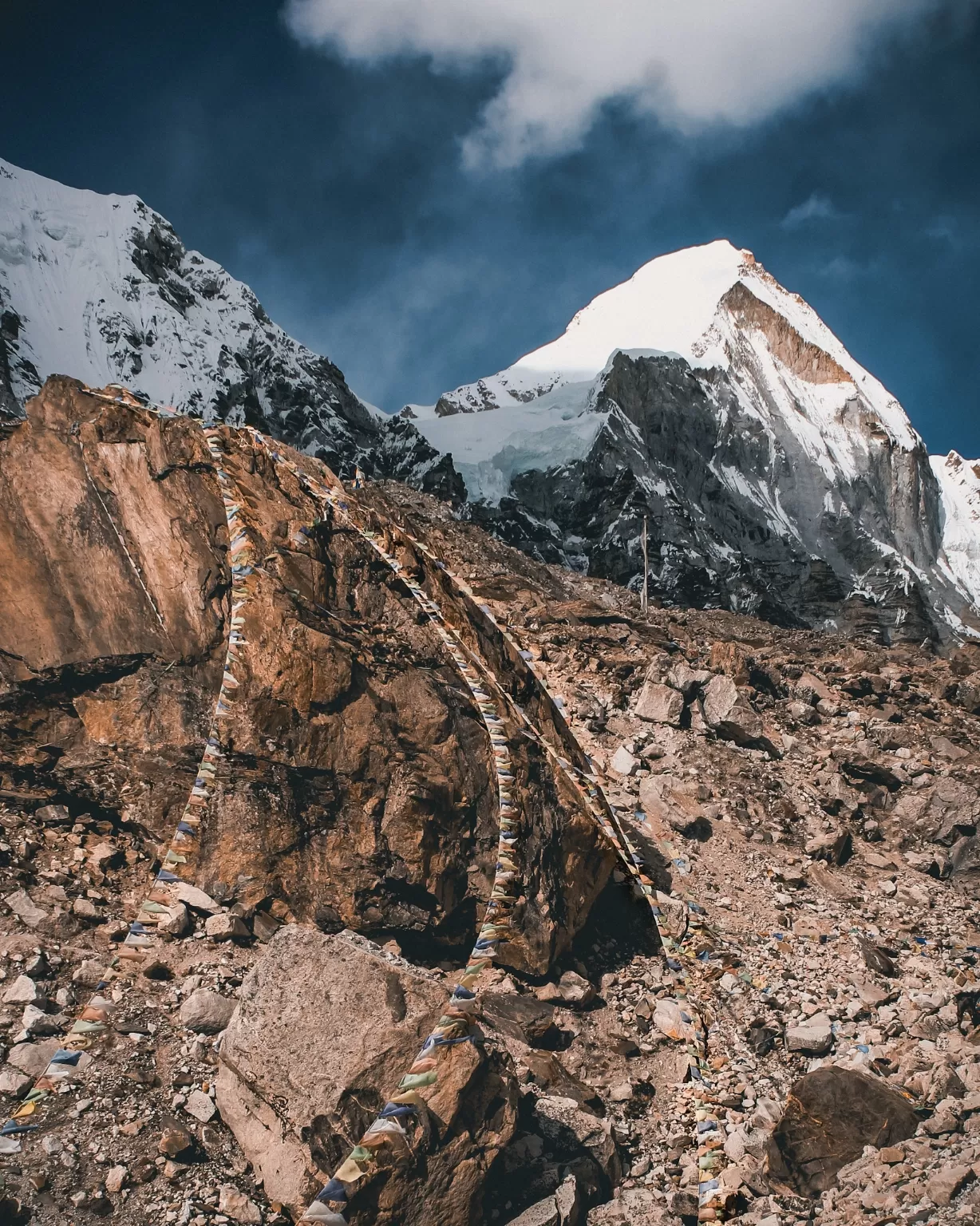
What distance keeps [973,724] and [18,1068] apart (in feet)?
49.6

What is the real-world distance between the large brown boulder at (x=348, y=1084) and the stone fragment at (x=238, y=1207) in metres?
0.12

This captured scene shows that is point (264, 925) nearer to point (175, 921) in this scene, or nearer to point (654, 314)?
point (175, 921)

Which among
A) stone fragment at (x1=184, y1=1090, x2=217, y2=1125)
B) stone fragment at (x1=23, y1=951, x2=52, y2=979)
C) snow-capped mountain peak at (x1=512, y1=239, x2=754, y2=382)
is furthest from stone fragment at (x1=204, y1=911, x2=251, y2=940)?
snow-capped mountain peak at (x1=512, y1=239, x2=754, y2=382)

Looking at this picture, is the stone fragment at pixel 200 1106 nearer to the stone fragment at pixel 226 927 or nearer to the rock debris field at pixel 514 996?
the rock debris field at pixel 514 996

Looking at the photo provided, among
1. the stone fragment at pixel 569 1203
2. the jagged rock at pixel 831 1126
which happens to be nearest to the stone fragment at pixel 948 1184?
the jagged rock at pixel 831 1126

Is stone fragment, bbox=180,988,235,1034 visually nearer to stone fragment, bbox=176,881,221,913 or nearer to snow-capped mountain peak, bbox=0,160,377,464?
stone fragment, bbox=176,881,221,913

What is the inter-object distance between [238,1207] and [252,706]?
382 centimetres

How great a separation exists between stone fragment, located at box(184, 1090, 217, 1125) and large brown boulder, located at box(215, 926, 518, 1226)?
0.23 feet

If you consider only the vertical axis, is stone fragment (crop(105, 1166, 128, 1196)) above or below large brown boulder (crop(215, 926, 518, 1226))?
below

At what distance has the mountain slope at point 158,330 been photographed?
167 feet

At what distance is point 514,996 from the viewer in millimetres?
7906

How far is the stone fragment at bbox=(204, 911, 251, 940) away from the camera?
690 centimetres

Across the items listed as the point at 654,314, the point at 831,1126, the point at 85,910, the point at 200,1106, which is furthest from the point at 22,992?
the point at 654,314

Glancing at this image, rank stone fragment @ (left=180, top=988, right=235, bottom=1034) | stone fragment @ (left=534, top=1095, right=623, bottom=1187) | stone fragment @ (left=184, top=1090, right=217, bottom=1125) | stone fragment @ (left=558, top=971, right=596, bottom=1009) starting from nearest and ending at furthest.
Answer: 1. stone fragment @ (left=184, top=1090, right=217, bottom=1125)
2. stone fragment @ (left=180, top=988, right=235, bottom=1034)
3. stone fragment @ (left=534, top=1095, right=623, bottom=1187)
4. stone fragment @ (left=558, top=971, right=596, bottom=1009)
